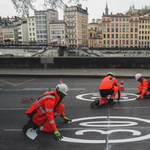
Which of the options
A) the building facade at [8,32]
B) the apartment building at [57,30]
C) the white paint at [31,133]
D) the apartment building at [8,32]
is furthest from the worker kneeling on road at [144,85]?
the apartment building at [8,32]

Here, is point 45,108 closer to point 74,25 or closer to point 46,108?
point 46,108

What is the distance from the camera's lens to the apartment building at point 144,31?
107500 millimetres

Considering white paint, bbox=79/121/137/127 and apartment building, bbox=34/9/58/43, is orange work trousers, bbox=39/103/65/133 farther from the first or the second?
Answer: apartment building, bbox=34/9/58/43

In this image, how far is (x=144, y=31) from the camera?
10781 centimetres

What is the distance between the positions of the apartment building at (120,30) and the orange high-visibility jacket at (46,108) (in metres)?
103

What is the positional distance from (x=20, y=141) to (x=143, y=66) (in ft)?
50.9

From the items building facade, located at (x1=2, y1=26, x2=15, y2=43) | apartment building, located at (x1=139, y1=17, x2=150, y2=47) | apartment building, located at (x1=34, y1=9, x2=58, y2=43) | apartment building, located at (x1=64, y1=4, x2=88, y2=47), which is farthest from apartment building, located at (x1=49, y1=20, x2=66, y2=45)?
apartment building, located at (x1=139, y1=17, x2=150, y2=47)

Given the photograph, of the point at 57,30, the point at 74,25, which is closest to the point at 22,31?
the point at 57,30

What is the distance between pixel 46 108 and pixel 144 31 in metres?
113

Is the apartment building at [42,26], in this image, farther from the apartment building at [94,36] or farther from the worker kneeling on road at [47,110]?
the worker kneeling on road at [47,110]

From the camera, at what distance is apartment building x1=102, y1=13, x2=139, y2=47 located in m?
104

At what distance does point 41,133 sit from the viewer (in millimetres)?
5242

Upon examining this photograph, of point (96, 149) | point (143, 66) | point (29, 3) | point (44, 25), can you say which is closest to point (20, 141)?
point (96, 149)

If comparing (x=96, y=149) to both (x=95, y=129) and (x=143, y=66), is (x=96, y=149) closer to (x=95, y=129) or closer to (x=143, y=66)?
(x=95, y=129)
